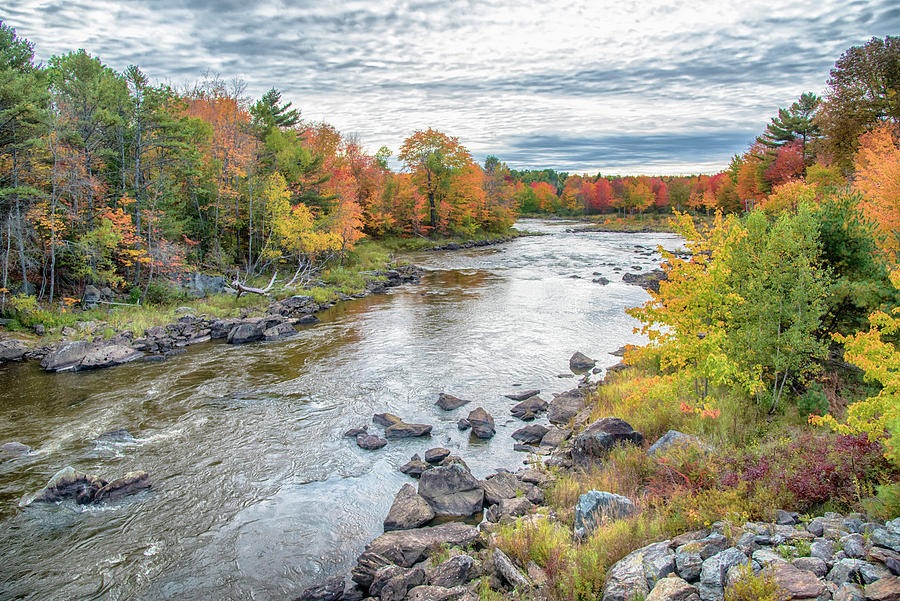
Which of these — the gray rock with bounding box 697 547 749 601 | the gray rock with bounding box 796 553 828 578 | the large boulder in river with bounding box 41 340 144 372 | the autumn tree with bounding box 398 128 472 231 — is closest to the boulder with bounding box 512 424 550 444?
the gray rock with bounding box 697 547 749 601

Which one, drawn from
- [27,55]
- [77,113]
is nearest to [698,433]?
[77,113]

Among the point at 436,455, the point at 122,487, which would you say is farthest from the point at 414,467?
the point at 122,487

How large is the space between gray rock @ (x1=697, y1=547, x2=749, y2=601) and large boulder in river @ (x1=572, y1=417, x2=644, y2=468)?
18.4 ft

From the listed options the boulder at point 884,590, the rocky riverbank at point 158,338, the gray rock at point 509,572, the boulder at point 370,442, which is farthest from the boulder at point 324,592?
the rocky riverbank at point 158,338

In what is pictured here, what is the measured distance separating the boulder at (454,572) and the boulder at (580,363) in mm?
13089

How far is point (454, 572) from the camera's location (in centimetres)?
810

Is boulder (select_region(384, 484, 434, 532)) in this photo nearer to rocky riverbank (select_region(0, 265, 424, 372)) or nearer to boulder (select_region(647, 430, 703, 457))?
Result: boulder (select_region(647, 430, 703, 457))

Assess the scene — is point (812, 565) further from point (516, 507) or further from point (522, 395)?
point (522, 395)

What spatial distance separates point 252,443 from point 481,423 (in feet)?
22.3

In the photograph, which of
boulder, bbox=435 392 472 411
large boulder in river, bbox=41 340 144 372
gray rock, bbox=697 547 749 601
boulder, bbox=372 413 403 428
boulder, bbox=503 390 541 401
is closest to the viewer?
gray rock, bbox=697 547 749 601

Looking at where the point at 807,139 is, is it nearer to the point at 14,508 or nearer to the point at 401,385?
the point at 401,385

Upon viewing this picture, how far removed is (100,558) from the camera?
9.72m

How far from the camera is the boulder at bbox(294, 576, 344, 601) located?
335 inches

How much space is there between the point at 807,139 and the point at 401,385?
70.1m
